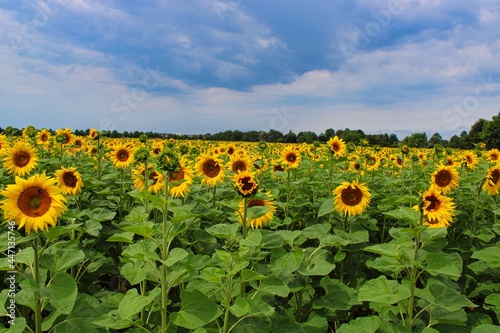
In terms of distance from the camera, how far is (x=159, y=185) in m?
4.92

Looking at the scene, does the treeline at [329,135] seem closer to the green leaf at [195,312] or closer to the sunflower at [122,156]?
the sunflower at [122,156]

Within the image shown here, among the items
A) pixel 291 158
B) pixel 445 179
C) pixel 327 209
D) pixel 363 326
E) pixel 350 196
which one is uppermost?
pixel 291 158

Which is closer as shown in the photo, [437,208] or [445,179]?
[437,208]

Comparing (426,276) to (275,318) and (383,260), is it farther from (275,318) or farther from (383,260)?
(275,318)

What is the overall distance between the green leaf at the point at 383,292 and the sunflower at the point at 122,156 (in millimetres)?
5318

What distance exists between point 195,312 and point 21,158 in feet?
14.5

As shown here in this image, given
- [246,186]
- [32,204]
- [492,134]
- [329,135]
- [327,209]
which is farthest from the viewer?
[492,134]

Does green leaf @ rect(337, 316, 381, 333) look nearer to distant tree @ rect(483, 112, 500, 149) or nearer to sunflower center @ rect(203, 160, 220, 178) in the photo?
sunflower center @ rect(203, 160, 220, 178)

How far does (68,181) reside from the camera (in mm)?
4520

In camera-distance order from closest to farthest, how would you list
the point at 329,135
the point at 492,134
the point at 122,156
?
the point at 122,156 < the point at 329,135 < the point at 492,134

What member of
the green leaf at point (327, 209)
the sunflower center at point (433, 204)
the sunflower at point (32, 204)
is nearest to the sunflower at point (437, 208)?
the sunflower center at point (433, 204)

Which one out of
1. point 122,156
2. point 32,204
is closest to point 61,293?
point 32,204

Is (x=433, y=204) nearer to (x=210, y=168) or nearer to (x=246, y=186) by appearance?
(x=246, y=186)

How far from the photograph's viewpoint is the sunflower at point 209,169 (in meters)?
5.21
